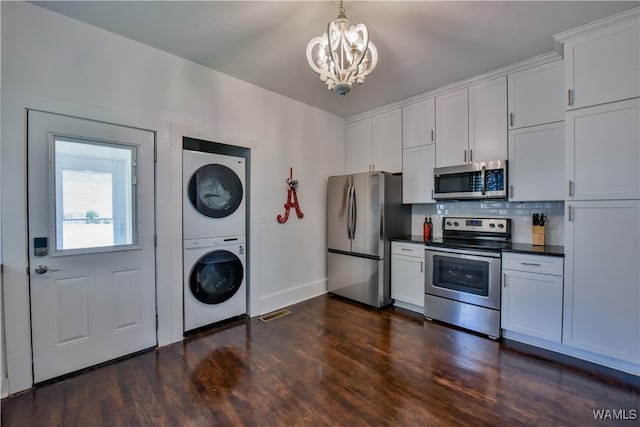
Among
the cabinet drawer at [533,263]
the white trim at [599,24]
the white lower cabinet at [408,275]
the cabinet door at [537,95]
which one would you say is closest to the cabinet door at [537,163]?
the cabinet door at [537,95]

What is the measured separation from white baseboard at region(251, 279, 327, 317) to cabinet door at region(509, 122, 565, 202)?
8.92 ft

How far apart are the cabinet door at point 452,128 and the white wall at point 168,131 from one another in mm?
1573

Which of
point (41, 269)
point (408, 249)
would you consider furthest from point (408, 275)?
point (41, 269)

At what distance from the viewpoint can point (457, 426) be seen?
1688mm

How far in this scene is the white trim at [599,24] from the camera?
6.94ft

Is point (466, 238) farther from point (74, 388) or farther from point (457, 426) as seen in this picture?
point (74, 388)

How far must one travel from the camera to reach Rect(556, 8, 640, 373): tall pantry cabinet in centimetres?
216

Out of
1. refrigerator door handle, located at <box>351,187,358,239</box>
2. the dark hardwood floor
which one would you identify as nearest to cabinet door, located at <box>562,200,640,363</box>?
the dark hardwood floor

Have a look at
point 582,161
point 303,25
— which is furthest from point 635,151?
point 303,25

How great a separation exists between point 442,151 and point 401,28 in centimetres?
168

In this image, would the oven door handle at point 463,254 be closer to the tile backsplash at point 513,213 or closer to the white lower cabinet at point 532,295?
the white lower cabinet at point 532,295

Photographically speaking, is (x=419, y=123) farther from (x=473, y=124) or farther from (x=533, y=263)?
(x=533, y=263)

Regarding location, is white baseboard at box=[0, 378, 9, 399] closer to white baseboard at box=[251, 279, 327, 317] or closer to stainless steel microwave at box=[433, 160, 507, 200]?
white baseboard at box=[251, 279, 327, 317]

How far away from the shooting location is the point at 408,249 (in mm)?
3539
